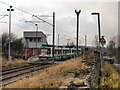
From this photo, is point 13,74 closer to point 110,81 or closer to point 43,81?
point 110,81

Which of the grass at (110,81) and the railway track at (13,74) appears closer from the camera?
the grass at (110,81)

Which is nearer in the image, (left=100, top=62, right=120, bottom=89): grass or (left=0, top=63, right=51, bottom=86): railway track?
(left=100, top=62, right=120, bottom=89): grass

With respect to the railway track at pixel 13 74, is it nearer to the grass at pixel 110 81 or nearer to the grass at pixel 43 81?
the grass at pixel 43 81

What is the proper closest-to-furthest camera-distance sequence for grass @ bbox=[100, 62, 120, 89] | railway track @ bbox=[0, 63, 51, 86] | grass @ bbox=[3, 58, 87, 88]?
1. grass @ bbox=[3, 58, 87, 88]
2. grass @ bbox=[100, 62, 120, 89]
3. railway track @ bbox=[0, 63, 51, 86]

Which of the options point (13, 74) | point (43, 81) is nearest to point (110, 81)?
point (43, 81)

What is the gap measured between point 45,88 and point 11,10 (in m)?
29.3

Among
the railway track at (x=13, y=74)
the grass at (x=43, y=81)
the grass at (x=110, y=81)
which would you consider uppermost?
the grass at (x=43, y=81)

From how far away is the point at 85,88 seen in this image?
5.27m

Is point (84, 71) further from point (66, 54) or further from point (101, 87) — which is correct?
point (66, 54)

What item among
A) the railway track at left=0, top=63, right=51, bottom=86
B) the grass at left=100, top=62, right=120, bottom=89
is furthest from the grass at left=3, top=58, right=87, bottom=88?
the railway track at left=0, top=63, right=51, bottom=86

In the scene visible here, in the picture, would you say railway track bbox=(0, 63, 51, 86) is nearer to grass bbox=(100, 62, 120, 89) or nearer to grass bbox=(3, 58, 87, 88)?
grass bbox=(3, 58, 87, 88)

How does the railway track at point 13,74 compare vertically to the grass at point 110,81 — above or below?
below

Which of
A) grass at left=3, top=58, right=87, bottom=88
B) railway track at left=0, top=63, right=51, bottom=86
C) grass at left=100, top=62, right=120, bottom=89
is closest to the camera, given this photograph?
grass at left=3, top=58, right=87, bottom=88

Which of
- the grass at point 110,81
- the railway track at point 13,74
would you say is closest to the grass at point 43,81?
the grass at point 110,81
